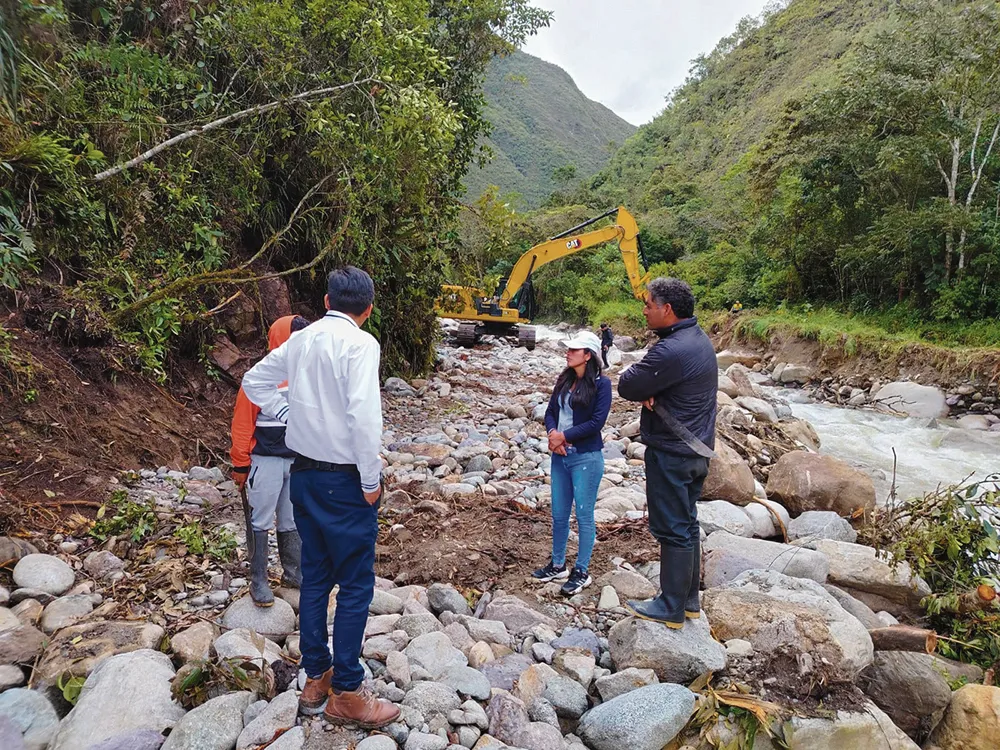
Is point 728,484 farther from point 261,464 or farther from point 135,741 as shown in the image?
point 135,741

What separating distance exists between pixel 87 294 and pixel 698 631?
5.11m

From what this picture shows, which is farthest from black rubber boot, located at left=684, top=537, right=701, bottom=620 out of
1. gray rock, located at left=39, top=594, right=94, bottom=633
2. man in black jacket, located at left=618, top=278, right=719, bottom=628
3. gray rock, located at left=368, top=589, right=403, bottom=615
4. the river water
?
the river water

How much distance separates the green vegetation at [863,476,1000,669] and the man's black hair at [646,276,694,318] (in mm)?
2511

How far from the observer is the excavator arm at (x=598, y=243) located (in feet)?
47.4

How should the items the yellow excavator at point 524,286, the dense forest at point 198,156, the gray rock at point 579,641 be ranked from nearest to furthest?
the gray rock at point 579,641
the dense forest at point 198,156
the yellow excavator at point 524,286

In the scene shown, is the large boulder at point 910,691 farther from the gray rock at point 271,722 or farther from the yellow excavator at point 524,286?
the yellow excavator at point 524,286

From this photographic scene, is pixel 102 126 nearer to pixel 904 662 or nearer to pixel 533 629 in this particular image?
pixel 533 629

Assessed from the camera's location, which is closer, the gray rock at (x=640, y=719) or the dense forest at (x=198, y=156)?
the gray rock at (x=640, y=719)

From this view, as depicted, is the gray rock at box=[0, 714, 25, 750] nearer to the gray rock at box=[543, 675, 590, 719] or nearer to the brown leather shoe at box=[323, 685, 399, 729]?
the brown leather shoe at box=[323, 685, 399, 729]

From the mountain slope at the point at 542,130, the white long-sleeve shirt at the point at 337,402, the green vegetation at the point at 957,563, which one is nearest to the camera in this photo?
the white long-sleeve shirt at the point at 337,402

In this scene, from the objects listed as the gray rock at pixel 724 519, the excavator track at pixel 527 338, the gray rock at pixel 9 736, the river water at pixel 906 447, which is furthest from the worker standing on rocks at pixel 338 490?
the excavator track at pixel 527 338

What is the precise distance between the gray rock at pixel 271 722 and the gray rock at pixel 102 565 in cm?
154

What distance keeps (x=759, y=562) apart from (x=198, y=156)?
21.4 ft

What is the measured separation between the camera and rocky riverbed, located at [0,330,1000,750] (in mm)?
2342
